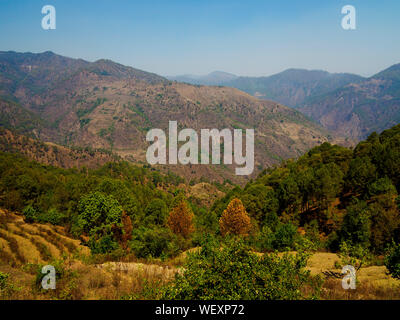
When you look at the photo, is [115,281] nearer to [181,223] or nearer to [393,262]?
[393,262]

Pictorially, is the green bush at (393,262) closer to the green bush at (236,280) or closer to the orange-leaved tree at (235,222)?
the green bush at (236,280)

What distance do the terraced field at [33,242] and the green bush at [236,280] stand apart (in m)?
19.2

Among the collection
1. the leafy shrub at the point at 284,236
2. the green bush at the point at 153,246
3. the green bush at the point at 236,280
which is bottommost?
the leafy shrub at the point at 284,236

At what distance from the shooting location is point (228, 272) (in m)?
6.68

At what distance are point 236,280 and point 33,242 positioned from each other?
96.0ft

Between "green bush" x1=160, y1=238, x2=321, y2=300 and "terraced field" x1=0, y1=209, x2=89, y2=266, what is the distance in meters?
19.2

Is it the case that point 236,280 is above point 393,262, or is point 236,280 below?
above

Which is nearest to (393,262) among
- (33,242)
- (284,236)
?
(284,236)

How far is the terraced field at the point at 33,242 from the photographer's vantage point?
2267cm

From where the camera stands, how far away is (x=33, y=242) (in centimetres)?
2650

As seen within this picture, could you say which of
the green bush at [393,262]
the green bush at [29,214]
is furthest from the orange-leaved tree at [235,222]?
the green bush at [29,214]

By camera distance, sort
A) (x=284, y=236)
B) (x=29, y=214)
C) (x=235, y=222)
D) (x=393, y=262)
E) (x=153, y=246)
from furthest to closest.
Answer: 1. (x=29, y=214)
2. (x=235, y=222)
3. (x=284, y=236)
4. (x=153, y=246)
5. (x=393, y=262)
